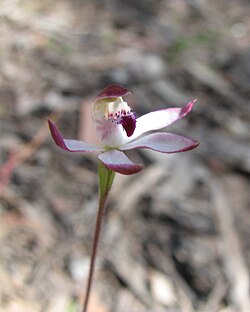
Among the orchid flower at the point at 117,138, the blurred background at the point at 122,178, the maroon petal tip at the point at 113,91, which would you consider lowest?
the blurred background at the point at 122,178

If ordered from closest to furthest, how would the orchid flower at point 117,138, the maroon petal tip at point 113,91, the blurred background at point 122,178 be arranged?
the orchid flower at point 117,138
the maroon petal tip at point 113,91
the blurred background at point 122,178

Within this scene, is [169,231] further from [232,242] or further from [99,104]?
[99,104]

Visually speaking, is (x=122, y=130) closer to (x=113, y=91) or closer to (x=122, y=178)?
(x=113, y=91)

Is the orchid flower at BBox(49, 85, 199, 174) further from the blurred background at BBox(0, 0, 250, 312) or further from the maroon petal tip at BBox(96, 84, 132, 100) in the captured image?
the blurred background at BBox(0, 0, 250, 312)

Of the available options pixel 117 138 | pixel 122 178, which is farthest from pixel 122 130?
pixel 122 178

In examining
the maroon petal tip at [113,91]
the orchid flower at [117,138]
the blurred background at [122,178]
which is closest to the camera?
the orchid flower at [117,138]

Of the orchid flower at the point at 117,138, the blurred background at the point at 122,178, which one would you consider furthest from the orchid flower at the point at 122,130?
the blurred background at the point at 122,178

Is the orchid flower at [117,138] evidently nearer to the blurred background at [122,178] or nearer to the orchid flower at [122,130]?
the orchid flower at [122,130]
